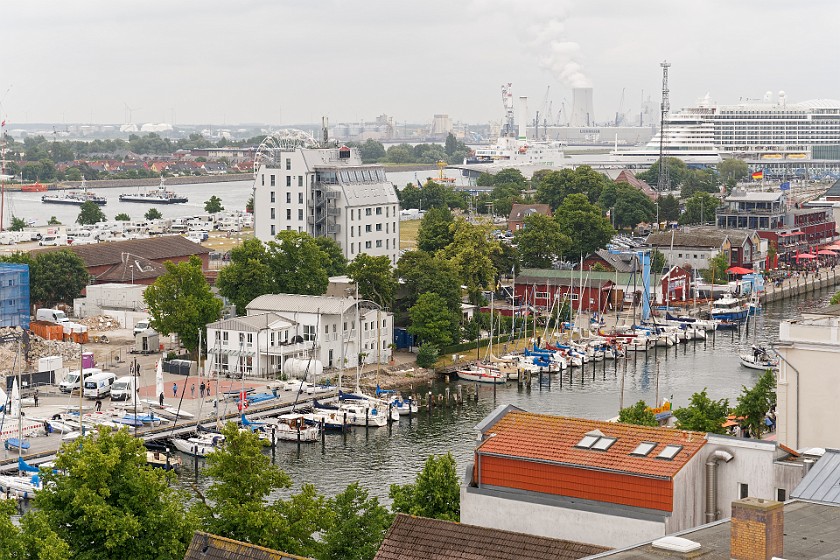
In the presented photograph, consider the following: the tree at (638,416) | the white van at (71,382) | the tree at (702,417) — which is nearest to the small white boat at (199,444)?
the white van at (71,382)

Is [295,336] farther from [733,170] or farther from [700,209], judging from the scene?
[733,170]

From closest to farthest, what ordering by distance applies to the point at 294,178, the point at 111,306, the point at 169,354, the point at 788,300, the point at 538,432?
the point at 538,432
the point at 169,354
the point at 111,306
the point at 294,178
the point at 788,300

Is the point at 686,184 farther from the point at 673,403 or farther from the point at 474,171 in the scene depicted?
the point at 673,403

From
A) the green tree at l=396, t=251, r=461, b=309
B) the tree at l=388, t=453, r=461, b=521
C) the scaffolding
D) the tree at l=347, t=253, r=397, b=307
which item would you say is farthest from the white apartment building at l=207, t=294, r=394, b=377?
the tree at l=388, t=453, r=461, b=521

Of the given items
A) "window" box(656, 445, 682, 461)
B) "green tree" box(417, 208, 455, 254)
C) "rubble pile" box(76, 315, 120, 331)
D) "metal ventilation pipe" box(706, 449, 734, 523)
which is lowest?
"rubble pile" box(76, 315, 120, 331)

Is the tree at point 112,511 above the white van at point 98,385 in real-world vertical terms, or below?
above

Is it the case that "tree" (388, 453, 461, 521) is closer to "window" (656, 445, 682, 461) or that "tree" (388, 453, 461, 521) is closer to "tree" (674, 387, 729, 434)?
"window" (656, 445, 682, 461)

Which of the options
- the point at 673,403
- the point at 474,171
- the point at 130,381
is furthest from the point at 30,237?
the point at 474,171

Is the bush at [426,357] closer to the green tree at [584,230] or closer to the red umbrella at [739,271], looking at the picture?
the green tree at [584,230]
